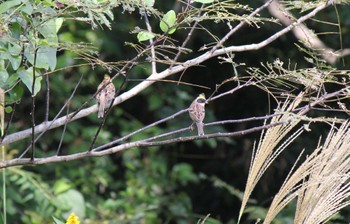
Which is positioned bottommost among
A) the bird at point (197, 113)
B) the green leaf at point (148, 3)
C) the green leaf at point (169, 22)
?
the bird at point (197, 113)

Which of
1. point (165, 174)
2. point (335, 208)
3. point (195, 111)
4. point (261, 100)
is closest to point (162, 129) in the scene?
point (165, 174)

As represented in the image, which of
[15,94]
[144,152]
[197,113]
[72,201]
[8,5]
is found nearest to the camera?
[8,5]

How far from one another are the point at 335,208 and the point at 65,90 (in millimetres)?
3551

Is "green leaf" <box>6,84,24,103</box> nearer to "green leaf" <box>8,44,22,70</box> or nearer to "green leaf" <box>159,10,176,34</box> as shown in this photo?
"green leaf" <box>8,44,22,70</box>

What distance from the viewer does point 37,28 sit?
1.69 m

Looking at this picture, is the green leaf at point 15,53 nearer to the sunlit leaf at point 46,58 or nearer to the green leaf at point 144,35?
the sunlit leaf at point 46,58

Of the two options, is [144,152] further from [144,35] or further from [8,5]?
[8,5]

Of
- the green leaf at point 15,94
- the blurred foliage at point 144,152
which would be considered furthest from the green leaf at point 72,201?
the green leaf at point 15,94

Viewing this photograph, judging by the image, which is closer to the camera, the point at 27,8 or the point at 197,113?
the point at 27,8

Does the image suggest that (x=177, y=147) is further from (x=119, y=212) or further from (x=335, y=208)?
(x=335, y=208)

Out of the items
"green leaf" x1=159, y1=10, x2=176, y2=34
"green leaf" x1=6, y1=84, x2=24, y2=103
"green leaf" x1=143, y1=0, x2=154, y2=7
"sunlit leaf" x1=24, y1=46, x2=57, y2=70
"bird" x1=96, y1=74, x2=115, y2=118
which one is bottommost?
"bird" x1=96, y1=74, x2=115, y2=118

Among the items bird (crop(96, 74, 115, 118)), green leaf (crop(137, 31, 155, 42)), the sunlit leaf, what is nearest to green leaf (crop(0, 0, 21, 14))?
the sunlit leaf

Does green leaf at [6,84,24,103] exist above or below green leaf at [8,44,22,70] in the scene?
below

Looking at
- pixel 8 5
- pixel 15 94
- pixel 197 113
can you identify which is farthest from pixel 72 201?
pixel 8 5
